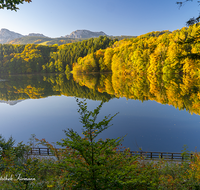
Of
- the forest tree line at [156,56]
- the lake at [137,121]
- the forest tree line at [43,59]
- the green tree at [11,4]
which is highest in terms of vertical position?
the forest tree line at [43,59]

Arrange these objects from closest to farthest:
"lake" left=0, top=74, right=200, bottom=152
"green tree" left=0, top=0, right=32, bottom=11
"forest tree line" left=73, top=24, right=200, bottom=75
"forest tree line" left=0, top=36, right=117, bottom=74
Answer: "green tree" left=0, top=0, right=32, bottom=11
"lake" left=0, top=74, right=200, bottom=152
"forest tree line" left=73, top=24, right=200, bottom=75
"forest tree line" left=0, top=36, right=117, bottom=74

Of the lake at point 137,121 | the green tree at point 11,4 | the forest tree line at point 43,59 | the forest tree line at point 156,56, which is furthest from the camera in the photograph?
the forest tree line at point 43,59

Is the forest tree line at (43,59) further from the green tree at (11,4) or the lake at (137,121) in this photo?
the green tree at (11,4)

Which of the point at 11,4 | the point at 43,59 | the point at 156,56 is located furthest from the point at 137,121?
the point at 43,59

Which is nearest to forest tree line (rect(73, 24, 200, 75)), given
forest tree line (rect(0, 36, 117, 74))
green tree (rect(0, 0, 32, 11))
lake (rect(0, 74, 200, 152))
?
lake (rect(0, 74, 200, 152))

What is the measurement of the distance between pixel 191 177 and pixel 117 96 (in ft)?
102

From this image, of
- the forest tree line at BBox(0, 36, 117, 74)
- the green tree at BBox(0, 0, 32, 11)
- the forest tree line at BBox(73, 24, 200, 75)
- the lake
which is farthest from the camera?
the forest tree line at BBox(0, 36, 117, 74)

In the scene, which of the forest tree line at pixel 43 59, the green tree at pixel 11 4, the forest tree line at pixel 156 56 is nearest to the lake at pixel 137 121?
the green tree at pixel 11 4

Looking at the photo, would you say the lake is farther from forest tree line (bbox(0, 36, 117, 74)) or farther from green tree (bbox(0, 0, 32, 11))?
forest tree line (bbox(0, 36, 117, 74))

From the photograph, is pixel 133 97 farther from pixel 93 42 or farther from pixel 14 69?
pixel 14 69

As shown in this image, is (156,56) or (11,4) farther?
(156,56)

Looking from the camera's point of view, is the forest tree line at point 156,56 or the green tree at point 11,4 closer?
the green tree at point 11,4

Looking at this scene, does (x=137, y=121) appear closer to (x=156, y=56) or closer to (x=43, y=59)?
(x=156, y=56)

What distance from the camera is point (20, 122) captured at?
2633 centimetres
